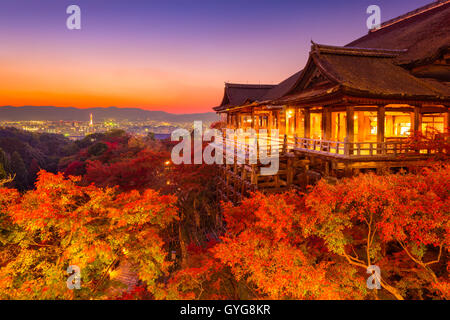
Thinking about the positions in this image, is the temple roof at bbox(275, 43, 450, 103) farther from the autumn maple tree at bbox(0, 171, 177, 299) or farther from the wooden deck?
the autumn maple tree at bbox(0, 171, 177, 299)

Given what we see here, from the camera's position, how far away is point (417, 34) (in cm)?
1905

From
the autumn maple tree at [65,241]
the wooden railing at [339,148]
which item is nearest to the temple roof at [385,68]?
the wooden railing at [339,148]

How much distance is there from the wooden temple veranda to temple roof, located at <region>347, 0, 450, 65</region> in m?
0.07

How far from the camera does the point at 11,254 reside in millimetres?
8727

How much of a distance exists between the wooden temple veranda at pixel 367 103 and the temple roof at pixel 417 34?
7cm

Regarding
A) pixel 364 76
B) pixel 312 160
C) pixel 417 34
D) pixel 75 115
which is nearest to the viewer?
pixel 364 76

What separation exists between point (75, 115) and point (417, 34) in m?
160

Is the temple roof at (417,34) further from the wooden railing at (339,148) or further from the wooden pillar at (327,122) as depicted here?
the wooden railing at (339,148)

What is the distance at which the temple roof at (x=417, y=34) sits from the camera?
16125 mm

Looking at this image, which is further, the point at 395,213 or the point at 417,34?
the point at 417,34

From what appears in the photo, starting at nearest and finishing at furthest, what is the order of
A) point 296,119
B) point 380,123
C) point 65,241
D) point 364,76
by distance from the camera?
point 65,241
point 380,123
point 364,76
point 296,119

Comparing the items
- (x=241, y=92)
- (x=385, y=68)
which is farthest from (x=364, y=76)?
(x=241, y=92)

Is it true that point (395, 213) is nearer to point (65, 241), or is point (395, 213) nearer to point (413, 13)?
point (65, 241)
